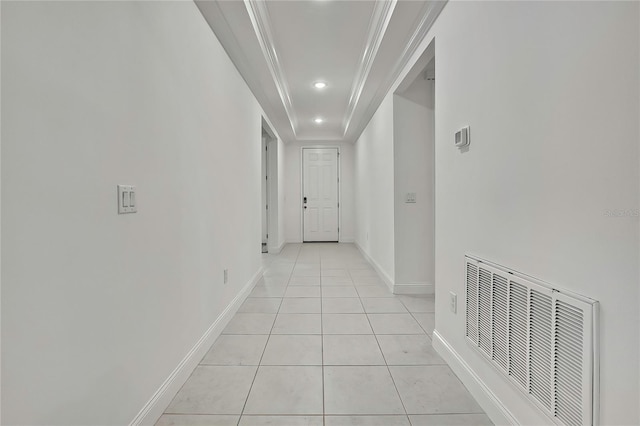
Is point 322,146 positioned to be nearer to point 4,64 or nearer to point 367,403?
point 367,403

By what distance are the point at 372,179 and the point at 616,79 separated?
4.07 m

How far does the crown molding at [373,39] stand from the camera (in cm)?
234

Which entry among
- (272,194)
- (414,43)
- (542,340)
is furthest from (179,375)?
(272,194)

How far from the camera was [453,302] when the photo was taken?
196cm

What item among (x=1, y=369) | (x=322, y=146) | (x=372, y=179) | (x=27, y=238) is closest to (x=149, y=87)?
(x=27, y=238)

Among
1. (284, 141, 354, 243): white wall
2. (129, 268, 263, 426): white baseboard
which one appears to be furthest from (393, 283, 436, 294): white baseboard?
(284, 141, 354, 243): white wall

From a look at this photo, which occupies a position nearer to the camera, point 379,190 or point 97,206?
point 97,206

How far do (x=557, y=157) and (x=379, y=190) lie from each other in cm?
331

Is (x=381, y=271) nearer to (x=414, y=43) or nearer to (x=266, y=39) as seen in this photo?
(x=414, y=43)

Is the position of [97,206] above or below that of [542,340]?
above

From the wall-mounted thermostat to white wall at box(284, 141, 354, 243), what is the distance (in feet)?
18.7

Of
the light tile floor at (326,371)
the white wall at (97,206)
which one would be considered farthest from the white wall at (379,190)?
the white wall at (97,206)

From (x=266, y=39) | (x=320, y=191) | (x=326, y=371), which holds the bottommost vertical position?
(x=326, y=371)

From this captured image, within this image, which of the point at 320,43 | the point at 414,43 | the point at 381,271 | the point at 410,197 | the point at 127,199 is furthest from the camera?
the point at 381,271
